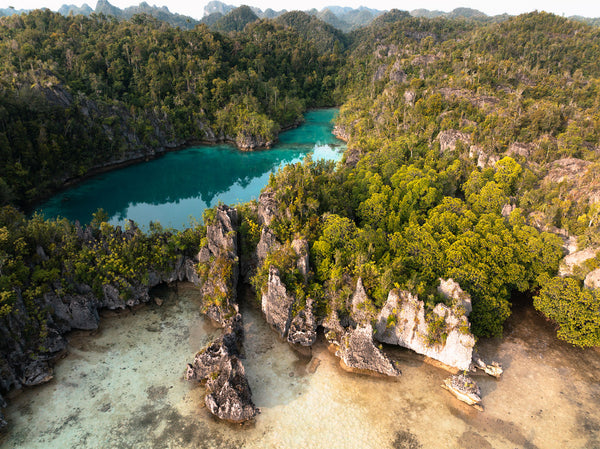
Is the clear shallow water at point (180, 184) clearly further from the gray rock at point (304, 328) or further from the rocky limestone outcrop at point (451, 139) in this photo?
the rocky limestone outcrop at point (451, 139)

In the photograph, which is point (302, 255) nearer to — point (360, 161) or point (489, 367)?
point (489, 367)

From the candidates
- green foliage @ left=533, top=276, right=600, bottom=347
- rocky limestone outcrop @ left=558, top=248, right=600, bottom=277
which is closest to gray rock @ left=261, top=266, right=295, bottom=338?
green foliage @ left=533, top=276, right=600, bottom=347

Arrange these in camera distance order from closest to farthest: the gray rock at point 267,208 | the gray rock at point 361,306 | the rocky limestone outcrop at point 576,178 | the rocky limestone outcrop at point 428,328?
the rocky limestone outcrop at point 428,328, the gray rock at point 361,306, the gray rock at point 267,208, the rocky limestone outcrop at point 576,178

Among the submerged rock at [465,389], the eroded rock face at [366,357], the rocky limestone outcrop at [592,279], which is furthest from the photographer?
the rocky limestone outcrop at [592,279]

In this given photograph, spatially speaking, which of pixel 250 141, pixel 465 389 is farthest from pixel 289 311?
pixel 250 141

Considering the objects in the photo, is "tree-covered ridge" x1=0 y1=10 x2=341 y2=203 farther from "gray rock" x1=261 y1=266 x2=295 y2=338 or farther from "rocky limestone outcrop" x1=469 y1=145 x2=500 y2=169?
"rocky limestone outcrop" x1=469 y1=145 x2=500 y2=169

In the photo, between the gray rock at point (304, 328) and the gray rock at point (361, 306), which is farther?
the gray rock at point (304, 328)

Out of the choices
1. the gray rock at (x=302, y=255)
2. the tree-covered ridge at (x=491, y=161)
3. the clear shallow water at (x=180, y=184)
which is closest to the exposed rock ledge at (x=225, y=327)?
the gray rock at (x=302, y=255)

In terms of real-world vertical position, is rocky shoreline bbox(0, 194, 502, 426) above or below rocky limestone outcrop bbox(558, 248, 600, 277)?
below
